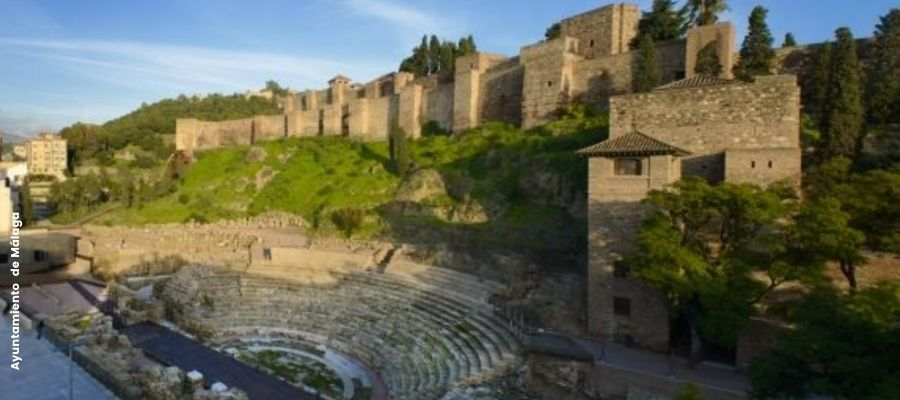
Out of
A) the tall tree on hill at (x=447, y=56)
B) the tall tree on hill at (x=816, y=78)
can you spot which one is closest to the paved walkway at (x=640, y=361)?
the tall tree on hill at (x=816, y=78)

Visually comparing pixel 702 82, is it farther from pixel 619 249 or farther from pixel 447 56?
pixel 447 56

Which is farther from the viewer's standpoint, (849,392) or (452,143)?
(452,143)

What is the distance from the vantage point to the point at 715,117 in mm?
18391

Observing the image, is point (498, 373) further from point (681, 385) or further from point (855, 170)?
point (855, 170)

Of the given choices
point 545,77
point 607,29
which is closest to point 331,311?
point 545,77

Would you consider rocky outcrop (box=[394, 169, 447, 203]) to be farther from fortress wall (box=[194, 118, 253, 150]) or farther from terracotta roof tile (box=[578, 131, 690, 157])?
fortress wall (box=[194, 118, 253, 150])

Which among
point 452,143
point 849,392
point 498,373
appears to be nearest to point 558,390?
point 498,373

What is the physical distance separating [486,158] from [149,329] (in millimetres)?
Result: 17791

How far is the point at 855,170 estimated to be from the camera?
701 inches

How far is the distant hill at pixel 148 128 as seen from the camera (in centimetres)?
6041

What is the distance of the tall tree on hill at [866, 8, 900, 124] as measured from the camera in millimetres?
20422

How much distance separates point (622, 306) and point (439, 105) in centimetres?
2603

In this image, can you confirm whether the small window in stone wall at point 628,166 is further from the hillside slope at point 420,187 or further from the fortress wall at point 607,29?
the fortress wall at point 607,29

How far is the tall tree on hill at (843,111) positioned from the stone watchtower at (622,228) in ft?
15.5
